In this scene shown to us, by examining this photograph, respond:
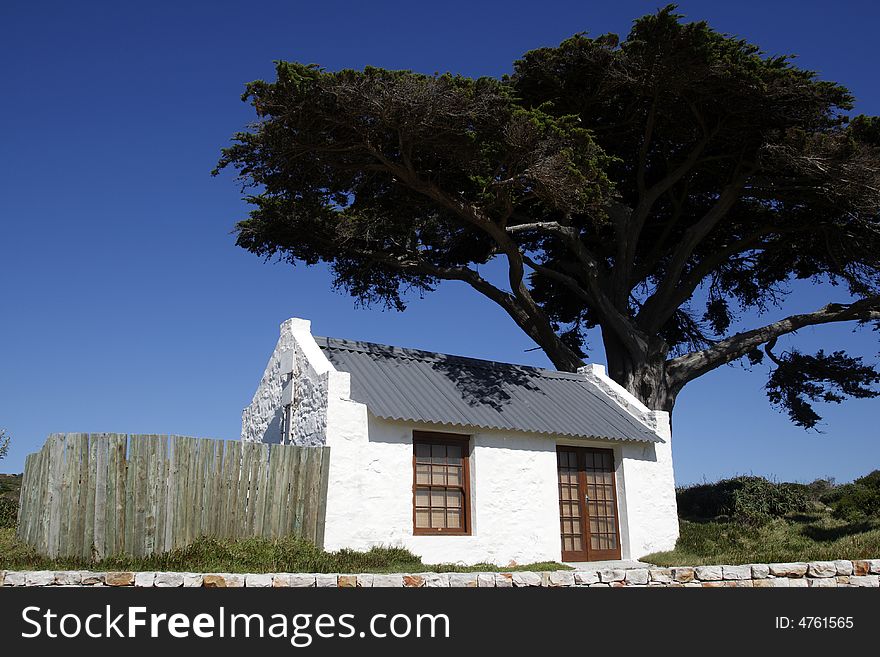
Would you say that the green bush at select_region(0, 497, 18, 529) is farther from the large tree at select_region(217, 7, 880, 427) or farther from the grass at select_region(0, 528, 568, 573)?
the large tree at select_region(217, 7, 880, 427)

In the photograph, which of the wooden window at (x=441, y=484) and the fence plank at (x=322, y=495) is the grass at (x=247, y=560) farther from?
the wooden window at (x=441, y=484)

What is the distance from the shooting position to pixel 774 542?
1888 centimetres

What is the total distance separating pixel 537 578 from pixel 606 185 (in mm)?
10473

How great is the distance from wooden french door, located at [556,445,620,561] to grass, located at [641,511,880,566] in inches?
41.8

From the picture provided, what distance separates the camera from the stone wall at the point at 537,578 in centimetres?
1038

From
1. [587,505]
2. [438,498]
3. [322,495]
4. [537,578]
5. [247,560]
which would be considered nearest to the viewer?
[537,578]

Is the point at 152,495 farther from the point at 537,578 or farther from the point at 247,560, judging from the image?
the point at 537,578

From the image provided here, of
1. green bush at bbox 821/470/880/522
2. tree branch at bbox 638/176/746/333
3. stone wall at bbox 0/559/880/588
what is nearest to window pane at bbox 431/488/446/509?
stone wall at bbox 0/559/880/588

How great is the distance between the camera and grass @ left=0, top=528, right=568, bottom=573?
11.6 m

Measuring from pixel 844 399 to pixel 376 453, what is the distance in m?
20.0

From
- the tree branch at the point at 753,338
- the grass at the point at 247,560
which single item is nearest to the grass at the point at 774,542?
the tree branch at the point at 753,338

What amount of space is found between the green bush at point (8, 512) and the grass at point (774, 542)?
45.3ft

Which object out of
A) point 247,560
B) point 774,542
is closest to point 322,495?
point 247,560
